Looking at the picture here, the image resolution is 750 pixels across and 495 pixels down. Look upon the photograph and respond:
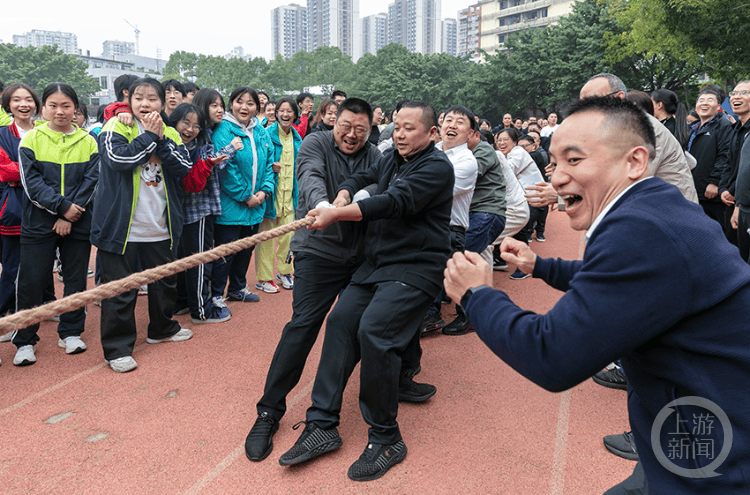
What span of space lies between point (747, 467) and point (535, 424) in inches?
85.3

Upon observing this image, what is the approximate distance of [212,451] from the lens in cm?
300

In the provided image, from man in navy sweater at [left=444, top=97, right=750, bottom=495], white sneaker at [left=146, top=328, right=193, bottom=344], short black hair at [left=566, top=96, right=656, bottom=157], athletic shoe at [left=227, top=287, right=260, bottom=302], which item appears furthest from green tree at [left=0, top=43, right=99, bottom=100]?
man in navy sweater at [left=444, top=97, right=750, bottom=495]

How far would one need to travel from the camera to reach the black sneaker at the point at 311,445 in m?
2.79

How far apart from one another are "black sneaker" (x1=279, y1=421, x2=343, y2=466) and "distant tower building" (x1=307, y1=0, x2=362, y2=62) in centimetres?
13304

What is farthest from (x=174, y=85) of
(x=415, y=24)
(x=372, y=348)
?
A: (x=415, y=24)

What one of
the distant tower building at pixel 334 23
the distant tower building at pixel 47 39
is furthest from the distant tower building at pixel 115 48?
the distant tower building at pixel 334 23

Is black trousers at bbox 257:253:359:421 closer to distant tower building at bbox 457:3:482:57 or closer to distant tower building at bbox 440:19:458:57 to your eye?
distant tower building at bbox 457:3:482:57

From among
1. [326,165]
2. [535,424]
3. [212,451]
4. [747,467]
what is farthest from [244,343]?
[747,467]

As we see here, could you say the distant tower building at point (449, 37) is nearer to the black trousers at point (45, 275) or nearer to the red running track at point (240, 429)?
the black trousers at point (45, 275)

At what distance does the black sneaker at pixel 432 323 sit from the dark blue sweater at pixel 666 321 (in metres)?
3.51

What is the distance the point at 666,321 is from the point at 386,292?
5.74 feet

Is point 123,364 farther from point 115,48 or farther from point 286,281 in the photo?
point 115,48

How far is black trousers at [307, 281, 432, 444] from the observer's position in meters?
2.77

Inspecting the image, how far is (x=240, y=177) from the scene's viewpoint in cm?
524
